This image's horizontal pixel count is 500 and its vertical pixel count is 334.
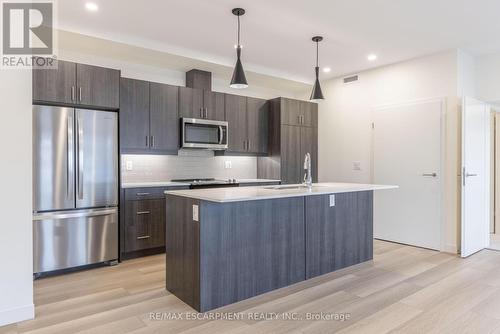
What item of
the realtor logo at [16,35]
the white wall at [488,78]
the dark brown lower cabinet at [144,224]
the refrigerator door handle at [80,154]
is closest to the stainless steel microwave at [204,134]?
the dark brown lower cabinet at [144,224]

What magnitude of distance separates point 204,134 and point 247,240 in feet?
7.72

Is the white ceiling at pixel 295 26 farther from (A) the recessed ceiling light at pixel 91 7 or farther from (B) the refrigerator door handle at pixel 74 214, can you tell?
(B) the refrigerator door handle at pixel 74 214

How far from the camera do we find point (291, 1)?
3.00 metres

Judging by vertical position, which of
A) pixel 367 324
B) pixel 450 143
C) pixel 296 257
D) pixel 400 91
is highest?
pixel 400 91

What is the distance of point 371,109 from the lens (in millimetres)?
5082


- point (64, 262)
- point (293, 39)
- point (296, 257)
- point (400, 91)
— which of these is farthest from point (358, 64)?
point (64, 262)

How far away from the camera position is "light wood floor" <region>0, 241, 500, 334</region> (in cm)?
230

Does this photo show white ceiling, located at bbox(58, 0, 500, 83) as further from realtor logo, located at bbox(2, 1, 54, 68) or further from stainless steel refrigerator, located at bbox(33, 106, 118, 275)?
stainless steel refrigerator, located at bbox(33, 106, 118, 275)

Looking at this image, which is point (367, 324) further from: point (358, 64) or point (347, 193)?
point (358, 64)

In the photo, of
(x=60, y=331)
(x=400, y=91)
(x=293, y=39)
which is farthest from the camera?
(x=400, y=91)

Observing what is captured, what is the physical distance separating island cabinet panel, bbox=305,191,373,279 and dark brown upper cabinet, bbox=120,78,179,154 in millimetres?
2230

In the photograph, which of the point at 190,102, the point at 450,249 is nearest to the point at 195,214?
the point at 190,102

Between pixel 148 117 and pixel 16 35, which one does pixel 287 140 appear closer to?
pixel 148 117

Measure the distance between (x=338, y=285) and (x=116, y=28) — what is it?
3515 millimetres
